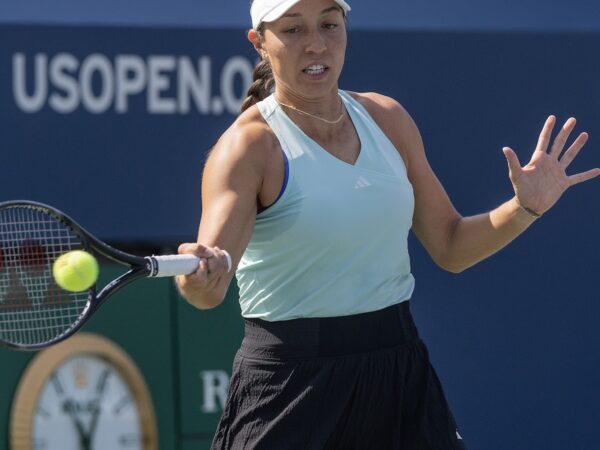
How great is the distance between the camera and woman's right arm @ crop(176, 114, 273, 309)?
8.61ft

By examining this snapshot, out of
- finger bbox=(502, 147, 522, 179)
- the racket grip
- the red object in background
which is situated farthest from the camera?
the red object in background

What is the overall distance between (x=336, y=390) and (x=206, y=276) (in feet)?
1.34

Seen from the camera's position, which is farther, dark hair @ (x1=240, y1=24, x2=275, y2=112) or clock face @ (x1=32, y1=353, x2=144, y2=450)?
clock face @ (x1=32, y1=353, x2=144, y2=450)

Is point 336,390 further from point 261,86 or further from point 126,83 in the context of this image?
point 126,83

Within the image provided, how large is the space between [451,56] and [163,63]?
1016 mm

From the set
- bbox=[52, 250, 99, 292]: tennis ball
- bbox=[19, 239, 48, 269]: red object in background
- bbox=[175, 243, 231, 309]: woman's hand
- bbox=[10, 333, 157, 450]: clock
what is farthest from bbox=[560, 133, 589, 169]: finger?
bbox=[10, 333, 157, 450]: clock

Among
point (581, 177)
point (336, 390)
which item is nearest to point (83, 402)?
point (336, 390)

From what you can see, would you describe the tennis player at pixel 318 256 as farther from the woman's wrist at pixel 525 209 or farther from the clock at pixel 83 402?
the clock at pixel 83 402

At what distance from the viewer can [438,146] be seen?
4895 millimetres

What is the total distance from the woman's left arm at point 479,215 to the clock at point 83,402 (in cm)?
168

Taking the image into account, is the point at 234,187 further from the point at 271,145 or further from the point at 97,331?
the point at 97,331

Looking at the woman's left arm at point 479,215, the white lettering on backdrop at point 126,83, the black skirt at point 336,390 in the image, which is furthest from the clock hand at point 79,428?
the woman's left arm at point 479,215

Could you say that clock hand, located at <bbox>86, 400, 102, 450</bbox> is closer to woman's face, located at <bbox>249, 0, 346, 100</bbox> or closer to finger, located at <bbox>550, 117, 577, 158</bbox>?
woman's face, located at <bbox>249, 0, 346, 100</bbox>

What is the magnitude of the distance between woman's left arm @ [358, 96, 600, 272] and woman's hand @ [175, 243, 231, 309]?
0.56 metres
